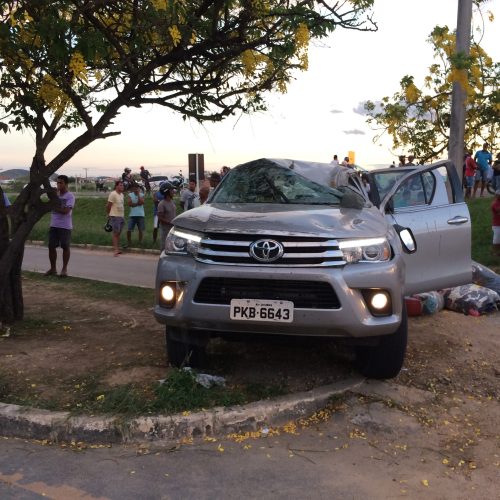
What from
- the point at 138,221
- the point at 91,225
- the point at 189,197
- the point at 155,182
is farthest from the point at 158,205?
the point at 155,182

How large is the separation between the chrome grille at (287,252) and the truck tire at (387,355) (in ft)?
2.60

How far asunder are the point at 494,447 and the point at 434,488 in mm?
761

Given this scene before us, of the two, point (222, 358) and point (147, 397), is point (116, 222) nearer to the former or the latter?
point (222, 358)

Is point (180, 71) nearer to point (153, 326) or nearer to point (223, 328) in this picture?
point (153, 326)

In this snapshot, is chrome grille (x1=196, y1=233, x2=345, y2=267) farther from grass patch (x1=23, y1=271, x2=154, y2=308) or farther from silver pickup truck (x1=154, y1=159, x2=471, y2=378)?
grass patch (x1=23, y1=271, x2=154, y2=308)

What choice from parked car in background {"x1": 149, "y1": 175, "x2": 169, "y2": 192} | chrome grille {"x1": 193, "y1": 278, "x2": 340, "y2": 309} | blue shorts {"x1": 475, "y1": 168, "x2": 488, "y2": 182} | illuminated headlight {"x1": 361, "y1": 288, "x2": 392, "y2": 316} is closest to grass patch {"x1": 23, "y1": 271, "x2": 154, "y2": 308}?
chrome grille {"x1": 193, "y1": 278, "x2": 340, "y2": 309}

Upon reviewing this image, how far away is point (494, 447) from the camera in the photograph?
3.67 m

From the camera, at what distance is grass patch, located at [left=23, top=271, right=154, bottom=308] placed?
309 inches

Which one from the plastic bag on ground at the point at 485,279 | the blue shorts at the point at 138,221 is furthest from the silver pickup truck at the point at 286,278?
the blue shorts at the point at 138,221

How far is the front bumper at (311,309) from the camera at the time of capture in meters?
3.89

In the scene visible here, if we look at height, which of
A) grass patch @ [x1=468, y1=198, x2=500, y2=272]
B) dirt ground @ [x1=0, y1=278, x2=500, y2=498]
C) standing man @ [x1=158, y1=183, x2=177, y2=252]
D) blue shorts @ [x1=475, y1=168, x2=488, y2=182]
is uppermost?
blue shorts @ [x1=475, y1=168, x2=488, y2=182]

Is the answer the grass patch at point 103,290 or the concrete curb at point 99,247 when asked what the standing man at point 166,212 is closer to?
the grass patch at point 103,290

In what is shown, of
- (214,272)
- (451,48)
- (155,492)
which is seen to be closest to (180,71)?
(214,272)

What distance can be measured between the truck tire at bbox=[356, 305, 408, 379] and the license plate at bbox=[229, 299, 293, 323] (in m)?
0.82
